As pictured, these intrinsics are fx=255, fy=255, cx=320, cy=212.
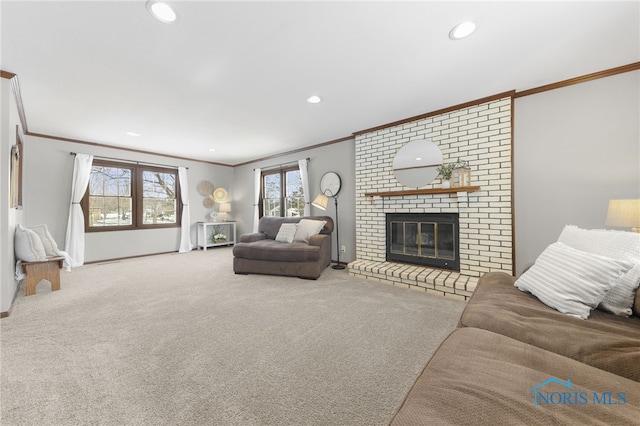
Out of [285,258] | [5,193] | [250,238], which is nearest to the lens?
[5,193]

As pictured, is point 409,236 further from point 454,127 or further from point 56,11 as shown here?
point 56,11

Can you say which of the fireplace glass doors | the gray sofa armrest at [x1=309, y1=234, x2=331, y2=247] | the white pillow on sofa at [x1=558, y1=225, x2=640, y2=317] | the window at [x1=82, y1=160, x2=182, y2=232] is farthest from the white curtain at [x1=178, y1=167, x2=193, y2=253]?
the white pillow on sofa at [x1=558, y1=225, x2=640, y2=317]

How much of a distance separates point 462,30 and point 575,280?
177 centimetres

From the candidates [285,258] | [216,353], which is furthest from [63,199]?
[216,353]

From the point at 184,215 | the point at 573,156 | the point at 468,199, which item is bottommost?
the point at 184,215

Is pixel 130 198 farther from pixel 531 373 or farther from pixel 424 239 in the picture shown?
pixel 531 373

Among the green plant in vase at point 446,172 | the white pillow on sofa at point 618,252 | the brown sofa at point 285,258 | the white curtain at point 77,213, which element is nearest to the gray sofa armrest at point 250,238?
the brown sofa at point 285,258

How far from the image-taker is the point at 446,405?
689 millimetres

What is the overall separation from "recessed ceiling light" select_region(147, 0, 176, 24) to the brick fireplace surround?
3.01m

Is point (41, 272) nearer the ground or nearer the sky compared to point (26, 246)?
nearer the ground

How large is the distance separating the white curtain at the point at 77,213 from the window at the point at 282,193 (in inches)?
130

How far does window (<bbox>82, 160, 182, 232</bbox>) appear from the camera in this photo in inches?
194

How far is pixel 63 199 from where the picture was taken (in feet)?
14.8

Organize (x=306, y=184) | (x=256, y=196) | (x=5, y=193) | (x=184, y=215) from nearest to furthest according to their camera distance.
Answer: (x=5, y=193)
(x=306, y=184)
(x=184, y=215)
(x=256, y=196)
